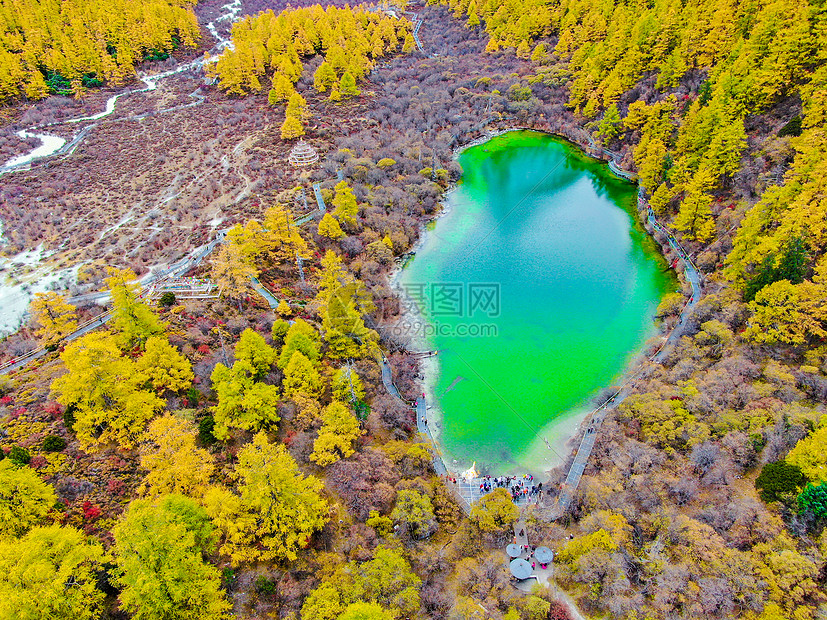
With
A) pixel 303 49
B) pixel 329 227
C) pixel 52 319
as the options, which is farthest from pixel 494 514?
pixel 303 49

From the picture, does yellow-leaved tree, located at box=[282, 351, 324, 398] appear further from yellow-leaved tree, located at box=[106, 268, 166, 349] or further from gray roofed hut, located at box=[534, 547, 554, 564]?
gray roofed hut, located at box=[534, 547, 554, 564]

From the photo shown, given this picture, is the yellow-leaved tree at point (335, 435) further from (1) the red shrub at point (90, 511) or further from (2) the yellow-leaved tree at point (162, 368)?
(1) the red shrub at point (90, 511)

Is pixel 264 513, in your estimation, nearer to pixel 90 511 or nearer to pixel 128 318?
pixel 90 511

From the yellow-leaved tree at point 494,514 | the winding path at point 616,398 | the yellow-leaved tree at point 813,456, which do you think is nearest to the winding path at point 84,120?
the yellow-leaved tree at point 494,514

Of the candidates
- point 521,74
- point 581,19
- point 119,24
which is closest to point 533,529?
point 521,74

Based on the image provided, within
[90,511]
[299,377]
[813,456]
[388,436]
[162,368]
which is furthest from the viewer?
[388,436]
